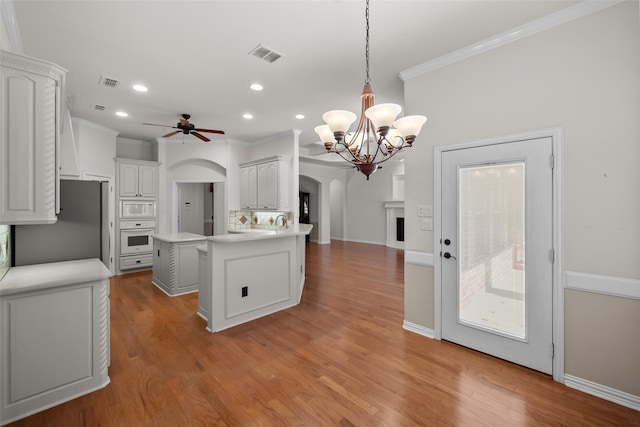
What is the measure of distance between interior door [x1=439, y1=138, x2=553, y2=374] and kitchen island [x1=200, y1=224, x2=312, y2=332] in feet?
6.54

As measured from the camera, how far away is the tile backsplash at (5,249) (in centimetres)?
214

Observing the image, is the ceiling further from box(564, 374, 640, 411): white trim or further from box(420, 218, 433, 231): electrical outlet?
box(564, 374, 640, 411): white trim

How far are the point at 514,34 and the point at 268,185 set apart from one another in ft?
15.5

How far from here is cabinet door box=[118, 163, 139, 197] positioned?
Result: 5876 mm

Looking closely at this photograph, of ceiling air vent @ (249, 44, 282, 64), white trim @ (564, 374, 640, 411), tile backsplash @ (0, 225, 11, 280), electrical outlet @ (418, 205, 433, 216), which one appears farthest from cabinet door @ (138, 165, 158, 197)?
white trim @ (564, 374, 640, 411)

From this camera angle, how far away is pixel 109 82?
143 inches

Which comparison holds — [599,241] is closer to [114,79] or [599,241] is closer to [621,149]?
[621,149]

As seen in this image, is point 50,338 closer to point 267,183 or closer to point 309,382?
point 309,382

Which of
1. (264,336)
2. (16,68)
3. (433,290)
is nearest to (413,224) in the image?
(433,290)

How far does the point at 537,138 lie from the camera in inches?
93.3

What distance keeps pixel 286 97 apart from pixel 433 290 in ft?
10.7

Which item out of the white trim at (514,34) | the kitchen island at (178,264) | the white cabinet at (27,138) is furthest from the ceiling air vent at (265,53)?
the kitchen island at (178,264)

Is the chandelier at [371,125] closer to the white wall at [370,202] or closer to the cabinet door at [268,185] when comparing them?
the cabinet door at [268,185]

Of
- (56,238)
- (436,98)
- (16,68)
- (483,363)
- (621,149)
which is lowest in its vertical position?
(483,363)
